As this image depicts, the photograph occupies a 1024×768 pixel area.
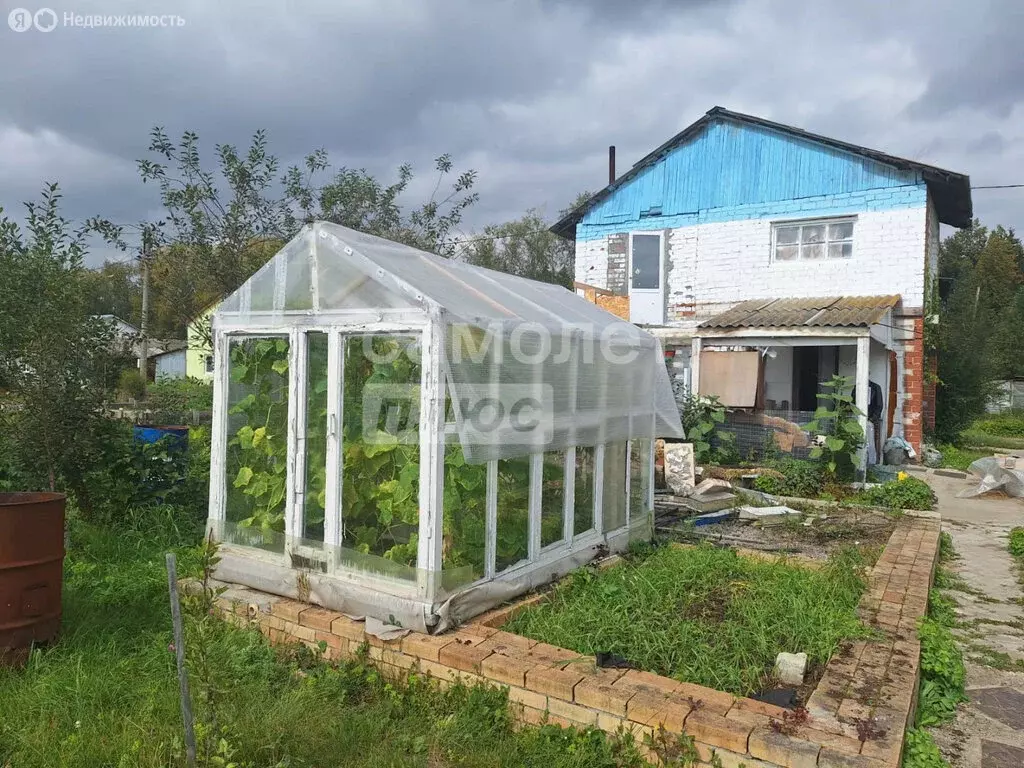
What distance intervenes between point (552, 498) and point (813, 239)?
10.1 m

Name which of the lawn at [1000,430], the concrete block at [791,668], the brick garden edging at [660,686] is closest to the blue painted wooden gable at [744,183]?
the brick garden edging at [660,686]

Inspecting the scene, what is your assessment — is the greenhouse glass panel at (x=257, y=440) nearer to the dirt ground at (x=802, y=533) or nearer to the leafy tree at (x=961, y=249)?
the dirt ground at (x=802, y=533)

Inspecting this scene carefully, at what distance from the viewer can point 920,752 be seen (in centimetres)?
305

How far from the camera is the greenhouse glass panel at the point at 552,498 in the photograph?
15.2 feet

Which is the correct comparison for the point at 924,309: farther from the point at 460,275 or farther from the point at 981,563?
the point at 460,275

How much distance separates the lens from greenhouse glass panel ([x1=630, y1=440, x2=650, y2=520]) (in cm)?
599

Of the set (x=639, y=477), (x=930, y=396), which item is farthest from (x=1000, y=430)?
(x=639, y=477)

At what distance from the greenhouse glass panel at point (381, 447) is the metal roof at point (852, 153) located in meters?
10.9

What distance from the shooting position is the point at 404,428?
3975mm

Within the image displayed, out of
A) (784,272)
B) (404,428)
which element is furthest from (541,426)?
(784,272)

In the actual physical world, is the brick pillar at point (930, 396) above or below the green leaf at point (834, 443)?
above

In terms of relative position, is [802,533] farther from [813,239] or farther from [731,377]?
[813,239]

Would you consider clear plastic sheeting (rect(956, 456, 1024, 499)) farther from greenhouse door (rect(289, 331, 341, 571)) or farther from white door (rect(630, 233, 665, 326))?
greenhouse door (rect(289, 331, 341, 571))

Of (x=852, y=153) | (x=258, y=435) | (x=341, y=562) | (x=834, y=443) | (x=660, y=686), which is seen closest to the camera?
(x=660, y=686)
